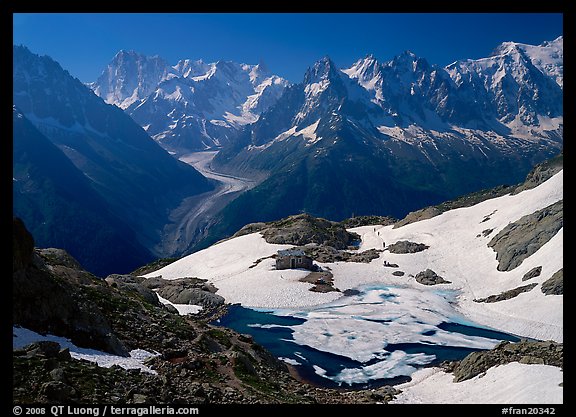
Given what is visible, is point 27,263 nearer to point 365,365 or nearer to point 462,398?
point 462,398

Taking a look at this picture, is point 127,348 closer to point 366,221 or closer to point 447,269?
point 447,269

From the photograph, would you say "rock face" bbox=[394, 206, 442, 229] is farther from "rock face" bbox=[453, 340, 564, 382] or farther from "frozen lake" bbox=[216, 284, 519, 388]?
"rock face" bbox=[453, 340, 564, 382]

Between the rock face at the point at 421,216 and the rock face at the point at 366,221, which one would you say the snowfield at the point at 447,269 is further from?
the rock face at the point at 366,221

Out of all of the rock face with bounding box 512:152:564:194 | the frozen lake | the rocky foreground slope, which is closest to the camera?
the rocky foreground slope

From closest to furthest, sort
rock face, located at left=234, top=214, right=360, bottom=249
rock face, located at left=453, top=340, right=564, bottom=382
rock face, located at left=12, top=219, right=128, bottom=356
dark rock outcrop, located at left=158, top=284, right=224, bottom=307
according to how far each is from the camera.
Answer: rock face, located at left=12, top=219, right=128, bottom=356
rock face, located at left=453, top=340, right=564, bottom=382
dark rock outcrop, located at left=158, top=284, right=224, bottom=307
rock face, located at left=234, top=214, right=360, bottom=249

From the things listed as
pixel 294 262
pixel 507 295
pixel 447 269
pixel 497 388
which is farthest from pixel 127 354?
pixel 447 269

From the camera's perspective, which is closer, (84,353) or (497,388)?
(84,353)

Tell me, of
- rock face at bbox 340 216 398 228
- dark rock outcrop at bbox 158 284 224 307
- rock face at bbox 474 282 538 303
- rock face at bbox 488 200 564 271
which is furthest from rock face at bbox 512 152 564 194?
dark rock outcrop at bbox 158 284 224 307
